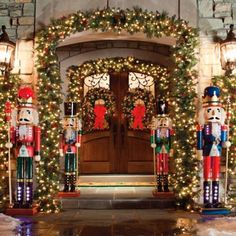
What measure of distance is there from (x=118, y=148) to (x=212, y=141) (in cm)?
335

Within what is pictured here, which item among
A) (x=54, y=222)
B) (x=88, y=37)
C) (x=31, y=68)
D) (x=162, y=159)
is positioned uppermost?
(x=88, y=37)

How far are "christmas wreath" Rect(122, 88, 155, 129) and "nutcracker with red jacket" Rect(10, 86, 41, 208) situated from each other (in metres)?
3.20

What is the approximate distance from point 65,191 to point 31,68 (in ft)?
7.59

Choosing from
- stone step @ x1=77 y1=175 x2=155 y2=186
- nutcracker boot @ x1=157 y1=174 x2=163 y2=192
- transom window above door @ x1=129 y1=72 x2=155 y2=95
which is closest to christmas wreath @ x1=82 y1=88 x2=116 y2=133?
transom window above door @ x1=129 y1=72 x2=155 y2=95

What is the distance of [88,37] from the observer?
8125 mm

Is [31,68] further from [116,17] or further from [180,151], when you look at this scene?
[180,151]

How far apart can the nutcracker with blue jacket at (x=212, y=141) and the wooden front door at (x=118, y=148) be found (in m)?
2.97

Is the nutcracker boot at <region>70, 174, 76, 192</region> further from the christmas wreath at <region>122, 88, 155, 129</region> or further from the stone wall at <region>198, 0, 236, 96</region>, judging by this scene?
the stone wall at <region>198, 0, 236, 96</region>

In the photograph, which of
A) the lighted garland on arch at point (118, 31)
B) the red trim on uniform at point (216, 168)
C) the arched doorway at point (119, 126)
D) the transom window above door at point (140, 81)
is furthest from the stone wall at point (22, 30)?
the red trim on uniform at point (216, 168)

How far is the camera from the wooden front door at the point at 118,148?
9.57 metres

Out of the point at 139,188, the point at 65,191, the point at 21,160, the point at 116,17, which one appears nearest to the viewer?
the point at 21,160

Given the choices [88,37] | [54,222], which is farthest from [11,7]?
[54,222]

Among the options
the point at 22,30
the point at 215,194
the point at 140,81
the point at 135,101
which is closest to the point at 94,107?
the point at 135,101

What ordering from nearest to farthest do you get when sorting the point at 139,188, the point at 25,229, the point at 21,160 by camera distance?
the point at 25,229, the point at 21,160, the point at 139,188
